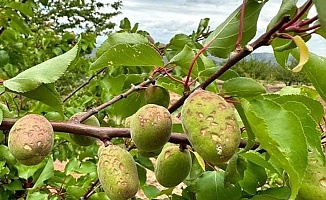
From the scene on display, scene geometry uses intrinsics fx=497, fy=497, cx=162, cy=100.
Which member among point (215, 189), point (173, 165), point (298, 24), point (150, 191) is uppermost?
point (298, 24)

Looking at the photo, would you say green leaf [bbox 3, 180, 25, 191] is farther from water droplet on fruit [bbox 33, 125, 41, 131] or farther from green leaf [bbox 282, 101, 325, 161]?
green leaf [bbox 282, 101, 325, 161]

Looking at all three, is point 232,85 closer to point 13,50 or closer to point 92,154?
point 92,154

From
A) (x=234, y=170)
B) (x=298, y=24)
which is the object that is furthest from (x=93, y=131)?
(x=298, y=24)

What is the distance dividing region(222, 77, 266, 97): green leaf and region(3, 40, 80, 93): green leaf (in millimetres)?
252

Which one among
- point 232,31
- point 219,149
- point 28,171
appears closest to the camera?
point 219,149

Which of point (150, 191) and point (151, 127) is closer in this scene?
point (151, 127)

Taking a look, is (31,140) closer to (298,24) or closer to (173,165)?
(173,165)

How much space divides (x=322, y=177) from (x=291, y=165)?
154mm

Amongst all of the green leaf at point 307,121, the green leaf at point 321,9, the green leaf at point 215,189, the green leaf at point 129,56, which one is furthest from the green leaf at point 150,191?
the green leaf at point 321,9

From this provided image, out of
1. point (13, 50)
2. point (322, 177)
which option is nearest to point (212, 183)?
point (322, 177)

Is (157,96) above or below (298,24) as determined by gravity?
below

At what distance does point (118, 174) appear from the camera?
67 centimetres

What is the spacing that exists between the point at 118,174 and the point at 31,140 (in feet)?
0.42

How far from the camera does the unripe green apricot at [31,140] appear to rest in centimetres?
68
